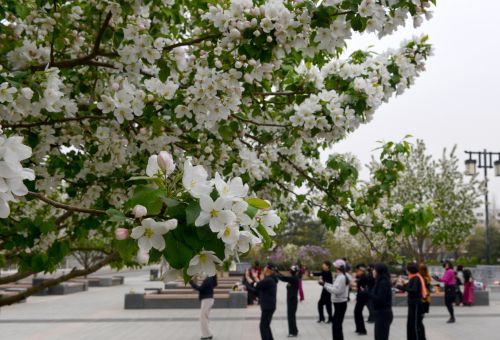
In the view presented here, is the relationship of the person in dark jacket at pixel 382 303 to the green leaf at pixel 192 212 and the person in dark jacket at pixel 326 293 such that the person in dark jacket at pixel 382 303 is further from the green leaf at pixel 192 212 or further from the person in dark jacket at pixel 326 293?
the green leaf at pixel 192 212

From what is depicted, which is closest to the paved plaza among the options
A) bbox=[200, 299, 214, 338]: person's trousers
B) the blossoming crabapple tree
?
bbox=[200, 299, 214, 338]: person's trousers

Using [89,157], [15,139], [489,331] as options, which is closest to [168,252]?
[15,139]

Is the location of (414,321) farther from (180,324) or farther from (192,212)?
(192,212)

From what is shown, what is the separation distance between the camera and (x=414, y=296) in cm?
988

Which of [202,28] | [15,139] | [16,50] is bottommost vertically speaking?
[15,139]

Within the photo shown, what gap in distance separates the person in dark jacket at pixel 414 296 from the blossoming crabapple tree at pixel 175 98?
3.95 meters

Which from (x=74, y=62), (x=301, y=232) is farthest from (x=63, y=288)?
(x=301, y=232)

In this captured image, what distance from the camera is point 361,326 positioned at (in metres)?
12.6

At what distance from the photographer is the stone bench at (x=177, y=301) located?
17.7m

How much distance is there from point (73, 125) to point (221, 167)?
1.37 m

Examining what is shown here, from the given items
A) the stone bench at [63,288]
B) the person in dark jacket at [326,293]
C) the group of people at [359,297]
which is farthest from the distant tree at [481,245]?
the group of people at [359,297]

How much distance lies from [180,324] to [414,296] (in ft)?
21.8

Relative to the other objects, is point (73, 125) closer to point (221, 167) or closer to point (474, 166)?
point (221, 167)

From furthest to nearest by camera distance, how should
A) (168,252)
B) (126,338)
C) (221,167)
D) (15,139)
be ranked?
(126,338) → (221,167) → (168,252) → (15,139)
